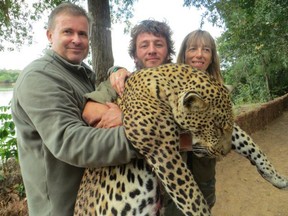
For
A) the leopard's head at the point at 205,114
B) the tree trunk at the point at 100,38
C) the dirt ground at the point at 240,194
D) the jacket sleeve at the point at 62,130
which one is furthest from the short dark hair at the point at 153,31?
the tree trunk at the point at 100,38

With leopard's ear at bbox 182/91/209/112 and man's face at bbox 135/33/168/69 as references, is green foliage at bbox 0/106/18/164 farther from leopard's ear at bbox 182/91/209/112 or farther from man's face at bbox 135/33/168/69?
leopard's ear at bbox 182/91/209/112

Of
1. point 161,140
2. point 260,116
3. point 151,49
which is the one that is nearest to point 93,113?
point 161,140

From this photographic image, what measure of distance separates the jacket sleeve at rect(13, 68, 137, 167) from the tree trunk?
486 cm

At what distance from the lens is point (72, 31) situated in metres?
2.76

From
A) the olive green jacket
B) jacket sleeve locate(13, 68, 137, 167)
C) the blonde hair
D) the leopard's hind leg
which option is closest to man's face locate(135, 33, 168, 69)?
the olive green jacket

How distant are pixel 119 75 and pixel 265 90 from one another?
17.6m

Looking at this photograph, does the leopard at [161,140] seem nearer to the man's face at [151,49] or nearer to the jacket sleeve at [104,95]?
the jacket sleeve at [104,95]

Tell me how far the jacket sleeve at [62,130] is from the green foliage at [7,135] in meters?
3.96

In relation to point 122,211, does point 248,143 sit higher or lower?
higher

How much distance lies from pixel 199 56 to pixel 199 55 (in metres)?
0.01

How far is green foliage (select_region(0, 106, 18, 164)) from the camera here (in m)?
6.02

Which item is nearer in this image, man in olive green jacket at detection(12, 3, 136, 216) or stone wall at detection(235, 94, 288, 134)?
man in olive green jacket at detection(12, 3, 136, 216)

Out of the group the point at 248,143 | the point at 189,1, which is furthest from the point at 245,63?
the point at 248,143

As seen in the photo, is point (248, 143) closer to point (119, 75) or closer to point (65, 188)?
point (119, 75)
